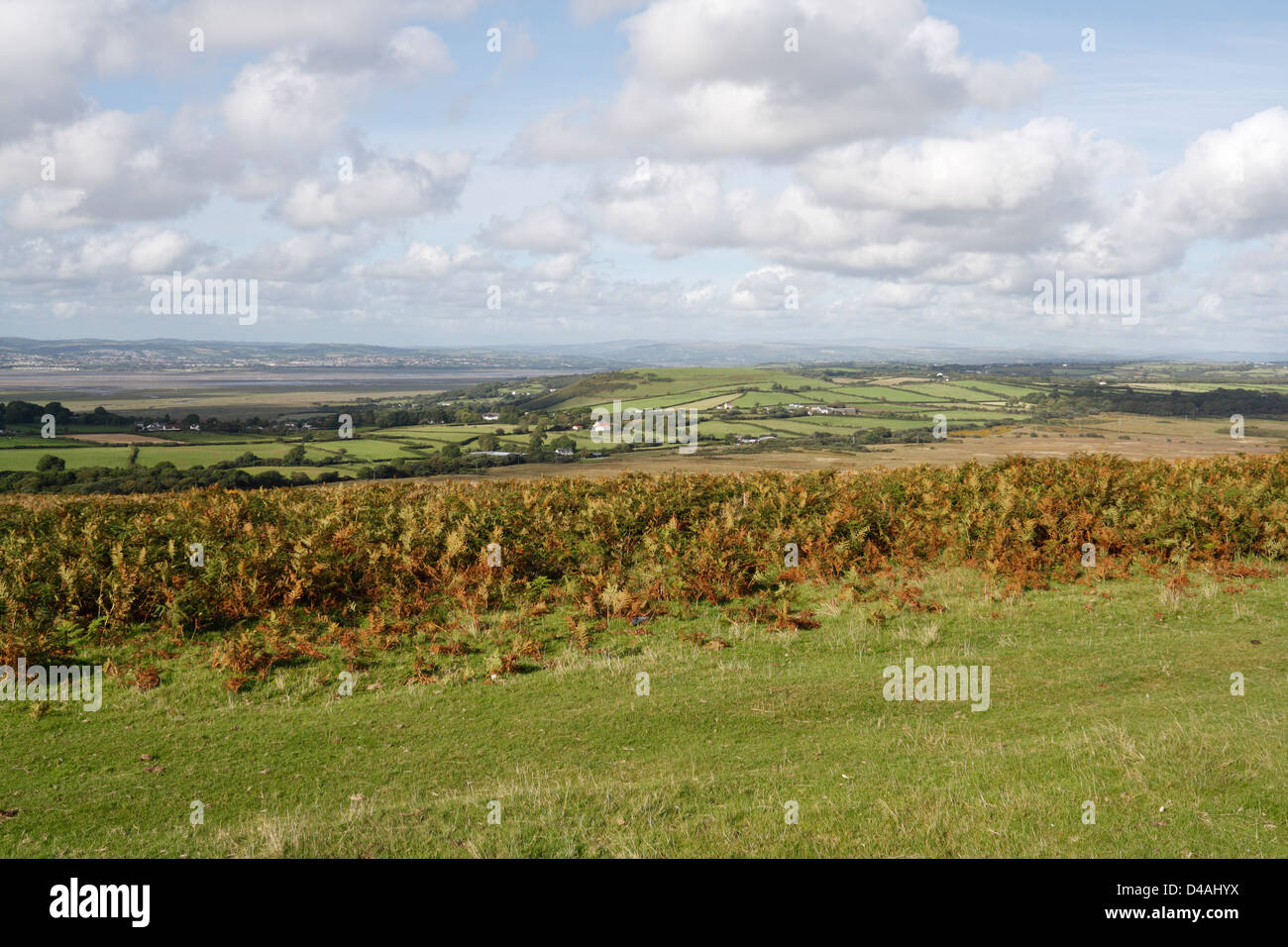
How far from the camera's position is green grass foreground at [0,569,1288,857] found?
6773mm

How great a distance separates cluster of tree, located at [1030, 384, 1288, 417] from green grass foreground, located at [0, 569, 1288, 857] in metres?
85.9

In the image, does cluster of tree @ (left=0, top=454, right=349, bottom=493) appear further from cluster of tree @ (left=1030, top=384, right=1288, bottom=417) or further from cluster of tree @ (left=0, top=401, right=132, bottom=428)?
cluster of tree @ (left=1030, top=384, right=1288, bottom=417)

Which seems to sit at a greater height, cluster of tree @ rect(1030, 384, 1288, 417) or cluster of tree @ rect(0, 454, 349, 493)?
cluster of tree @ rect(1030, 384, 1288, 417)

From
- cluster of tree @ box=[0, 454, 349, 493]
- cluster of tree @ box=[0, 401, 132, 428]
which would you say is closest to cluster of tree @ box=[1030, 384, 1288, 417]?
cluster of tree @ box=[0, 454, 349, 493]

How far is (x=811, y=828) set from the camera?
22.4 ft

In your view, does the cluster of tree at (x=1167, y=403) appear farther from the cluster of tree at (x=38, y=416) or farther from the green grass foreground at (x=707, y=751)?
the cluster of tree at (x=38, y=416)

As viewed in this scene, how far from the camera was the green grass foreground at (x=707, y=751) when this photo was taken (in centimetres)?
677

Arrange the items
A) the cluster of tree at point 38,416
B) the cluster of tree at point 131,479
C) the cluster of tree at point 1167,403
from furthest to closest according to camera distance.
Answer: the cluster of tree at point 1167,403 < the cluster of tree at point 38,416 < the cluster of tree at point 131,479

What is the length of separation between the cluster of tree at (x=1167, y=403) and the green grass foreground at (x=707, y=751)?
85.9m

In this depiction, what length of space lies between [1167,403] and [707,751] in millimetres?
111411

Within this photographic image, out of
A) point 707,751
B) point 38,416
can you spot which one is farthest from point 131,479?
point 38,416

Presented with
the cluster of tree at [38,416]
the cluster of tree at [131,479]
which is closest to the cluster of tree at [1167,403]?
the cluster of tree at [131,479]
